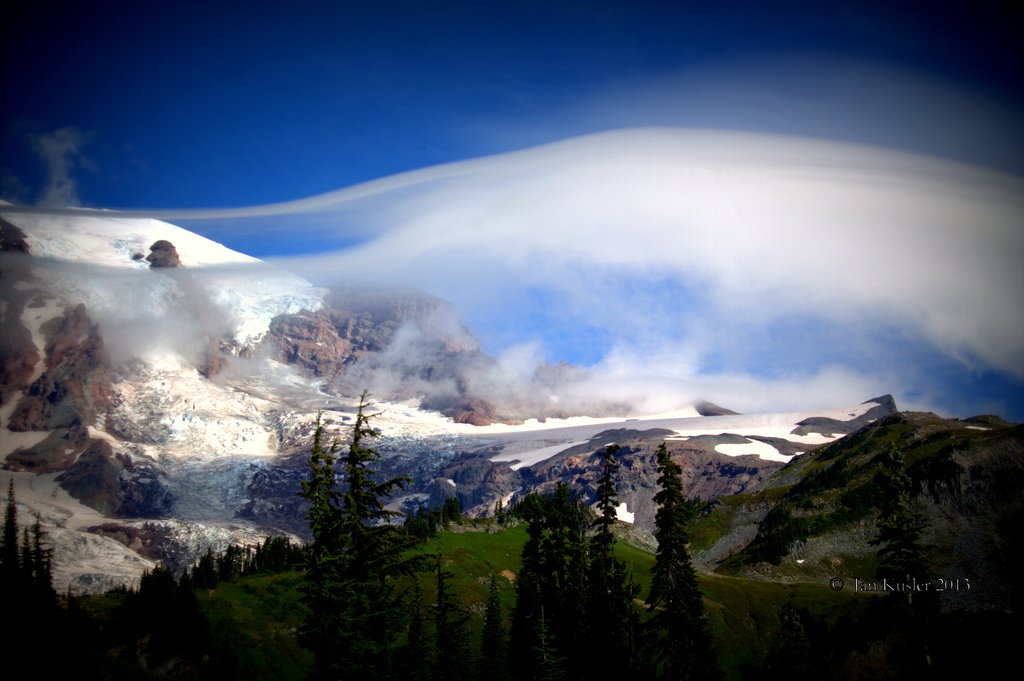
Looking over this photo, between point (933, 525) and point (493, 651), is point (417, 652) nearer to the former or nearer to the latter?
point (493, 651)

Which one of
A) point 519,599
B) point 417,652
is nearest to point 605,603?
point 519,599

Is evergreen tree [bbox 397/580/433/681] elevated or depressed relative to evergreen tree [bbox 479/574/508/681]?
elevated

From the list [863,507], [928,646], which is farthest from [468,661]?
[863,507]

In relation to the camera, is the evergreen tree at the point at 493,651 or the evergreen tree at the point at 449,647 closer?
the evergreen tree at the point at 449,647

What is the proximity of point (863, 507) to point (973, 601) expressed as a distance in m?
62.6

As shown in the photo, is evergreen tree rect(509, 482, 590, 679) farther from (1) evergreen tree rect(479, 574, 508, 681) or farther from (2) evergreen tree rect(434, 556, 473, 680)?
(2) evergreen tree rect(434, 556, 473, 680)

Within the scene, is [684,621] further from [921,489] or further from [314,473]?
[921,489]

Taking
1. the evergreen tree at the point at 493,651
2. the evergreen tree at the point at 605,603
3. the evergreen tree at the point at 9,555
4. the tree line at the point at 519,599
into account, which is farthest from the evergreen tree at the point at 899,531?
the evergreen tree at the point at 9,555

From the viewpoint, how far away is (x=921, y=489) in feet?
470

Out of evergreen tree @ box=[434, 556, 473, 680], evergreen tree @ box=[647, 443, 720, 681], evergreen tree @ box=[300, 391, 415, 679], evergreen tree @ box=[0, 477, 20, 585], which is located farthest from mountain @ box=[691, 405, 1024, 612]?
evergreen tree @ box=[0, 477, 20, 585]

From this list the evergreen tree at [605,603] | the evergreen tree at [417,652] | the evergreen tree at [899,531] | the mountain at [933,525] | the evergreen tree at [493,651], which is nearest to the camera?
the evergreen tree at [899,531]

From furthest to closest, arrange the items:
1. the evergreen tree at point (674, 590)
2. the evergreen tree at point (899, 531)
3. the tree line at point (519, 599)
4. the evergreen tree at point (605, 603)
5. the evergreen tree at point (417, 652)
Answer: the evergreen tree at point (605, 603) < the evergreen tree at point (674, 590) < the evergreen tree at point (417, 652) < the evergreen tree at point (899, 531) < the tree line at point (519, 599)

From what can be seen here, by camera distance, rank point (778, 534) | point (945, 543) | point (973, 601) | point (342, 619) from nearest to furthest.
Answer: point (342, 619) → point (973, 601) → point (945, 543) → point (778, 534)

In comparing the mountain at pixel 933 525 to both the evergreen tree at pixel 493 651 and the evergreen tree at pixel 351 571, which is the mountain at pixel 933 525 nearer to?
the evergreen tree at pixel 493 651
